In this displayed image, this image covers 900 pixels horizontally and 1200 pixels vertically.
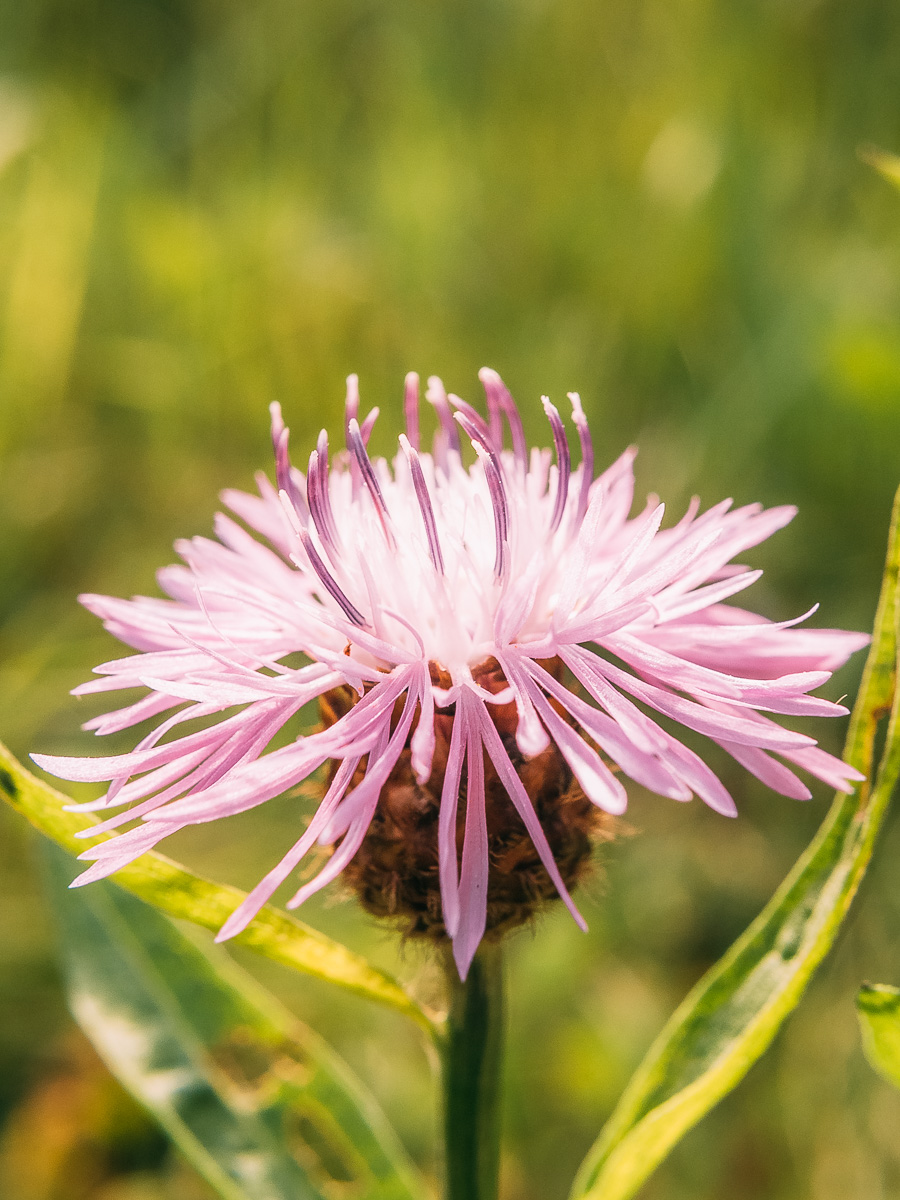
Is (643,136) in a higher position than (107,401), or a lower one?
higher

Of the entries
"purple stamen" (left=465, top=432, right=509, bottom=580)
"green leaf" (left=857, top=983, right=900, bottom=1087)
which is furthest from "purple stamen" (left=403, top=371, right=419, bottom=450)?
"green leaf" (left=857, top=983, right=900, bottom=1087)

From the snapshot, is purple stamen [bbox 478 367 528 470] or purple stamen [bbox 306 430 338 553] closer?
purple stamen [bbox 306 430 338 553]

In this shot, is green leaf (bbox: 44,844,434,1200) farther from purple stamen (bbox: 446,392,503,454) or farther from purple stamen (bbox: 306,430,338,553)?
purple stamen (bbox: 446,392,503,454)

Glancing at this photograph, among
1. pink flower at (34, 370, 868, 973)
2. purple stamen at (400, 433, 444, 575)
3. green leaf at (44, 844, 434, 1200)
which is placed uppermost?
purple stamen at (400, 433, 444, 575)

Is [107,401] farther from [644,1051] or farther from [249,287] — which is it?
[644,1051]

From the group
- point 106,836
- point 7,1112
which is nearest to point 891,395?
point 106,836

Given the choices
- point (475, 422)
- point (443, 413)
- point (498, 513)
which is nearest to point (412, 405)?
point (443, 413)

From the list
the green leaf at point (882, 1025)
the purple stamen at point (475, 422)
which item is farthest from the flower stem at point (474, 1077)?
the purple stamen at point (475, 422)
